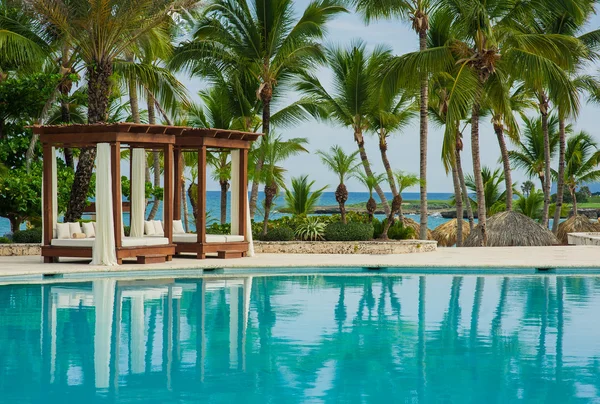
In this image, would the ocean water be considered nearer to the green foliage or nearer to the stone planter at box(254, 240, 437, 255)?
the green foliage

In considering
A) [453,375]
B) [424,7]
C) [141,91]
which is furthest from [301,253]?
[453,375]

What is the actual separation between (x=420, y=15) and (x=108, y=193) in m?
10.5

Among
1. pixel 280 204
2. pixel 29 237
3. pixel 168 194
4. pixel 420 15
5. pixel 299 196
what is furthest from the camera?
pixel 280 204

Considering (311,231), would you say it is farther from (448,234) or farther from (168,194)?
(448,234)

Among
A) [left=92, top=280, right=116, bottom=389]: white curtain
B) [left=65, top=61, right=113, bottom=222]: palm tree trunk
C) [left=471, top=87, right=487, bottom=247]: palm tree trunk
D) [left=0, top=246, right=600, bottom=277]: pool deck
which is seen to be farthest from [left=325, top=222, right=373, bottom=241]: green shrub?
[left=92, top=280, right=116, bottom=389]: white curtain

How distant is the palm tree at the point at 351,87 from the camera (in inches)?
964

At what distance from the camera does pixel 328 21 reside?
23.2 meters

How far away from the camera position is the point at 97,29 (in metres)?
18.2

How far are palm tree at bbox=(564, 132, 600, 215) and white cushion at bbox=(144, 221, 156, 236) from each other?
19360 mm

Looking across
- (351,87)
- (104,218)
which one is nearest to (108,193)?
(104,218)

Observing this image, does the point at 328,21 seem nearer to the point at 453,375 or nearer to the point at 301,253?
the point at 301,253

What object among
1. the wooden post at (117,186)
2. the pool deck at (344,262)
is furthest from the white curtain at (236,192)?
the wooden post at (117,186)

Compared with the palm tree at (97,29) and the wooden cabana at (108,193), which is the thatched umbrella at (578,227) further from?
the wooden cabana at (108,193)

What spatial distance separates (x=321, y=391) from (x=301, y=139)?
15.1m
